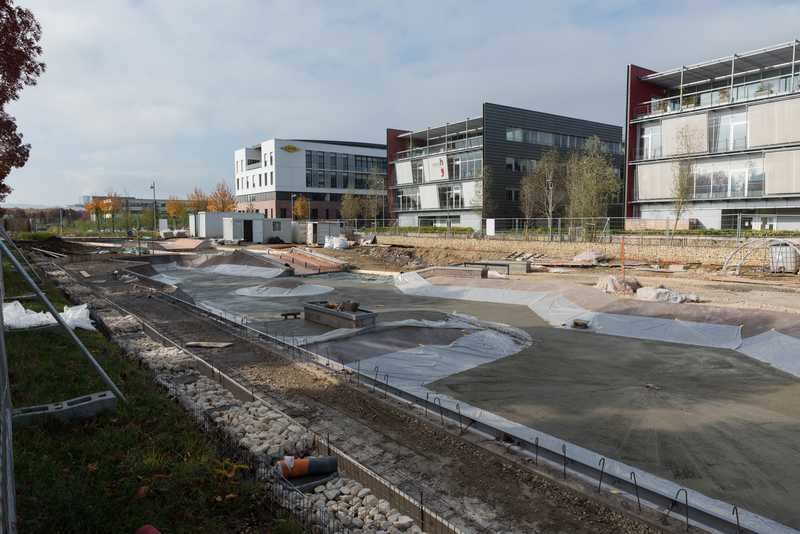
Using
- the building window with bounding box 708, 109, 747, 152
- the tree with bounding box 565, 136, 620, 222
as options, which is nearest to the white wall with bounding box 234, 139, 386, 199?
the tree with bounding box 565, 136, 620, 222

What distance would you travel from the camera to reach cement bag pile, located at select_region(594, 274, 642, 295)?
2083 centimetres

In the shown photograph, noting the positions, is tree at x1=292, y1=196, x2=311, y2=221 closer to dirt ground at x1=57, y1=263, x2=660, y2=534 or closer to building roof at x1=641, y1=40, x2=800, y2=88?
building roof at x1=641, y1=40, x2=800, y2=88

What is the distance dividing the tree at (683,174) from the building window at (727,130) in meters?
1.28

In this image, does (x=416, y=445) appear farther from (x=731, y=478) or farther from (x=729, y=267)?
(x=729, y=267)

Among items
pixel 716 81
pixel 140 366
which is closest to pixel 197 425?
pixel 140 366

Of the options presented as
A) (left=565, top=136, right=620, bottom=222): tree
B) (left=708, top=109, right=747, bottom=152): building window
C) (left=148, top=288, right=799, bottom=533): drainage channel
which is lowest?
(left=148, top=288, right=799, bottom=533): drainage channel

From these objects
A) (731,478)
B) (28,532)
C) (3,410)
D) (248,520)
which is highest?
(3,410)

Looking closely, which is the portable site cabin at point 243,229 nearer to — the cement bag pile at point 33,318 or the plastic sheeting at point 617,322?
the plastic sheeting at point 617,322

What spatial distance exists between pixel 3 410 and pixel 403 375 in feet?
24.1

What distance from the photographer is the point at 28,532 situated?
4254mm

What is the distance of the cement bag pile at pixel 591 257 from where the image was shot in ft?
107

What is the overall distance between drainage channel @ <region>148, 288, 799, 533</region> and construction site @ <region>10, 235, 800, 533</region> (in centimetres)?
3

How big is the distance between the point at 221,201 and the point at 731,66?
7633 cm

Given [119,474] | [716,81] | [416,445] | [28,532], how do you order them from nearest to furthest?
1. [28,532]
2. [119,474]
3. [416,445]
4. [716,81]
